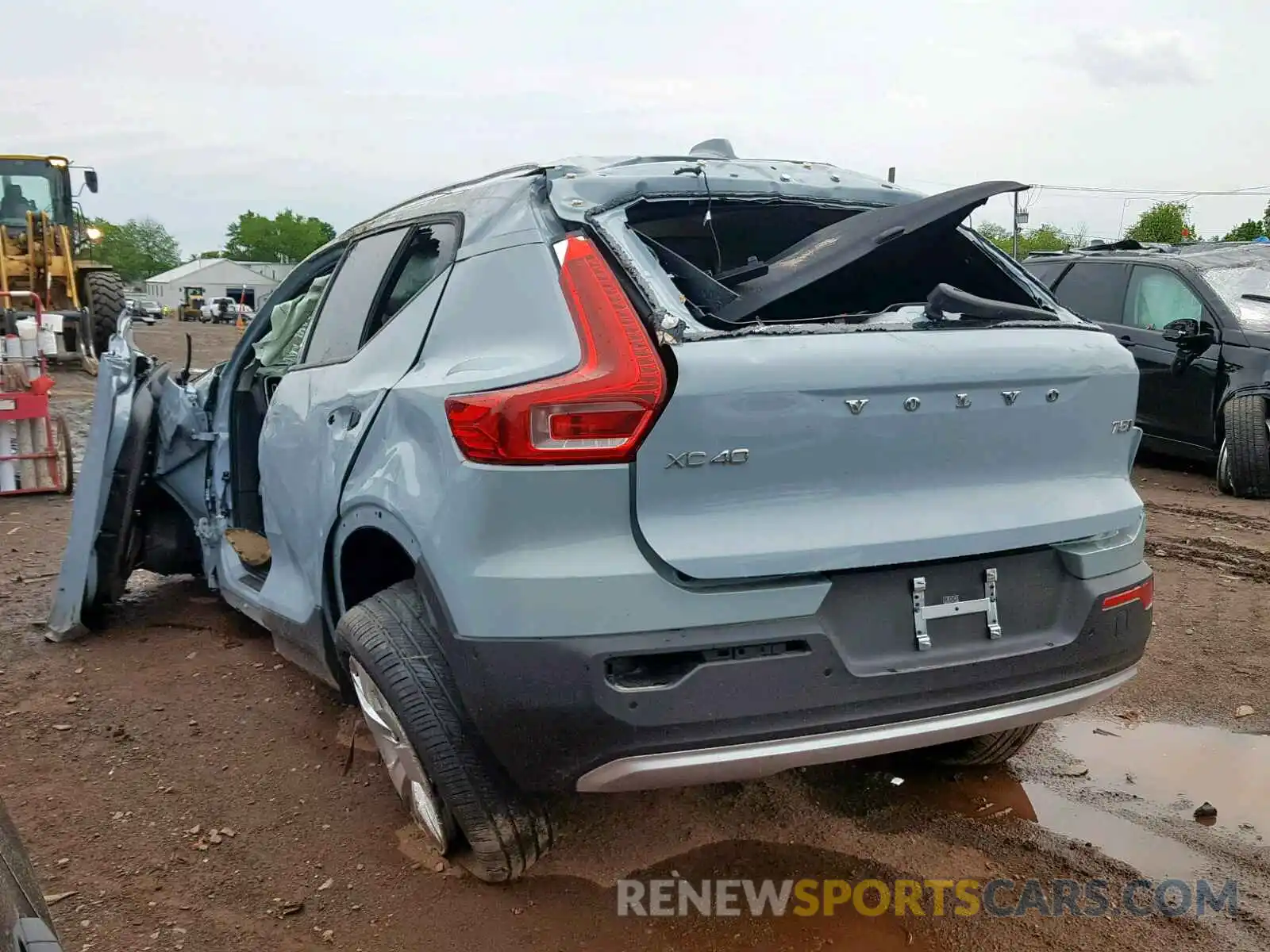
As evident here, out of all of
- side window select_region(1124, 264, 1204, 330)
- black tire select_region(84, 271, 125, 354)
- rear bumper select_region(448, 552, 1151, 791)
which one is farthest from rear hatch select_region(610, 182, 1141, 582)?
black tire select_region(84, 271, 125, 354)

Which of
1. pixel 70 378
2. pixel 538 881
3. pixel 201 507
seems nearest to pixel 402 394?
pixel 538 881

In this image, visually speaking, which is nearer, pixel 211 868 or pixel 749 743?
pixel 749 743

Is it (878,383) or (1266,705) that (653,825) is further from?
(1266,705)

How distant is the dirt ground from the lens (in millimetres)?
2432

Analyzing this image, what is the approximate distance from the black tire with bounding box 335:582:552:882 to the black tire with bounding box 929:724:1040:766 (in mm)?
1376

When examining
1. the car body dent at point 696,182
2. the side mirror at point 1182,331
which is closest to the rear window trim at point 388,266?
the car body dent at point 696,182

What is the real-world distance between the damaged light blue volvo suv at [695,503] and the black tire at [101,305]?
14.5 metres

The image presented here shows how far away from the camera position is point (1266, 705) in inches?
144

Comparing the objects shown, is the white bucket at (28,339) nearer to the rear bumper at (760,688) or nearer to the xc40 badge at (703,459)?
the rear bumper at (760,688)

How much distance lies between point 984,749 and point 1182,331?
549 centimetres

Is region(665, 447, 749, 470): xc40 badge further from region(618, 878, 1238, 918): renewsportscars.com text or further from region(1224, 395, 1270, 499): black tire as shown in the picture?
region(1224, 395, 1270, 499): black tire

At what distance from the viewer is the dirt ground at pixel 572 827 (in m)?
2.43

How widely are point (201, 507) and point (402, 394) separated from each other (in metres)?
2.44

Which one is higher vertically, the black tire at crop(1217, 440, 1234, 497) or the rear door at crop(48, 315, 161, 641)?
the rear door at crop(48, 315, 161, 641)
